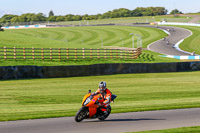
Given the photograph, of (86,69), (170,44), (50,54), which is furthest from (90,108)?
(170,44)

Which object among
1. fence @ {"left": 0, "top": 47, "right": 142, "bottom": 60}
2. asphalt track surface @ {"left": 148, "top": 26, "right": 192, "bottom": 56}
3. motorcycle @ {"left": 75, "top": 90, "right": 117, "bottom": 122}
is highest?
motorcycle @ {"left": 75, "top": 90, "right": 117, "bottom": 122}

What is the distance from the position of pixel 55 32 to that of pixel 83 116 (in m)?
103

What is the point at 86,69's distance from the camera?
33906 millimetres

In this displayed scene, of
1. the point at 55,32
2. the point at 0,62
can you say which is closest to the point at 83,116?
the point at 0,62

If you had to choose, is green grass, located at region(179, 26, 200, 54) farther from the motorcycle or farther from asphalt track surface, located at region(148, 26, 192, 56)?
the motorcycle

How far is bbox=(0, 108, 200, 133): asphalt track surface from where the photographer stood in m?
12.3

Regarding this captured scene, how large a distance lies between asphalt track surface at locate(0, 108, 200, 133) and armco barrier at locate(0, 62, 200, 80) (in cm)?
1619

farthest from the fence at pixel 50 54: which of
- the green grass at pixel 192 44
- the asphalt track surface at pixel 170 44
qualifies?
the green grass at pixel 192 44

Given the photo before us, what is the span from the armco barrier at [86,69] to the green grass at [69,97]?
48.5 inches

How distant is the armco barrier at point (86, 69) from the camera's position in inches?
1189

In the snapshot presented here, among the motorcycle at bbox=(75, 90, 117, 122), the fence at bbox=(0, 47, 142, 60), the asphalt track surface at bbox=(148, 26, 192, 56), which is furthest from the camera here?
the asphalt track surface at bbox=(148, 26, 192, 56)

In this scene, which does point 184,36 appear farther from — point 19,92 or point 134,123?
point 134,123

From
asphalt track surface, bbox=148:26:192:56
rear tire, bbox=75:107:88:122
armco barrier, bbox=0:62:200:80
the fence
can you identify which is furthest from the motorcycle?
asphalt track surface, bbox=148:26:192:56

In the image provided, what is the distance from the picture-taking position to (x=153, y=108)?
56.6ft
